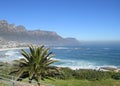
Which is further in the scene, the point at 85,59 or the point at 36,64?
the point at 85,59

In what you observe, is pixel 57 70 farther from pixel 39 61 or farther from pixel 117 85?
pixel 117 85

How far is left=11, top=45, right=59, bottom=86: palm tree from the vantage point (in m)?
15.5

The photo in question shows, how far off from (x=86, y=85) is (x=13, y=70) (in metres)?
9.39

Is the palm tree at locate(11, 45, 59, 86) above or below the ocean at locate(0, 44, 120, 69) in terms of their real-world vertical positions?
above

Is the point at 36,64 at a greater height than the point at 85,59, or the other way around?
the point at 36,64

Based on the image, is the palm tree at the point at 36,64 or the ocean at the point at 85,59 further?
the ocean at the point at 85,59

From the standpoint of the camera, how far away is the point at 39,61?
1580 cm

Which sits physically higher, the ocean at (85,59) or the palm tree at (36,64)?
the palm tree at (36,64)

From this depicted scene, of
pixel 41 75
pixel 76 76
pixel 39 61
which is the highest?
pixel 39 61

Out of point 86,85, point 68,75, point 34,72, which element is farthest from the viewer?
point 68,75

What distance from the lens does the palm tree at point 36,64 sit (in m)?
15.5

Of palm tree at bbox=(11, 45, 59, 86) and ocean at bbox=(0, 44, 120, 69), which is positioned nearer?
palm tree at bbox=(11, 45, 59, 86)

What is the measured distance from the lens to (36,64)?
15609 mm

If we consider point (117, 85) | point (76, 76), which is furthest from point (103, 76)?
point (117, 85)
